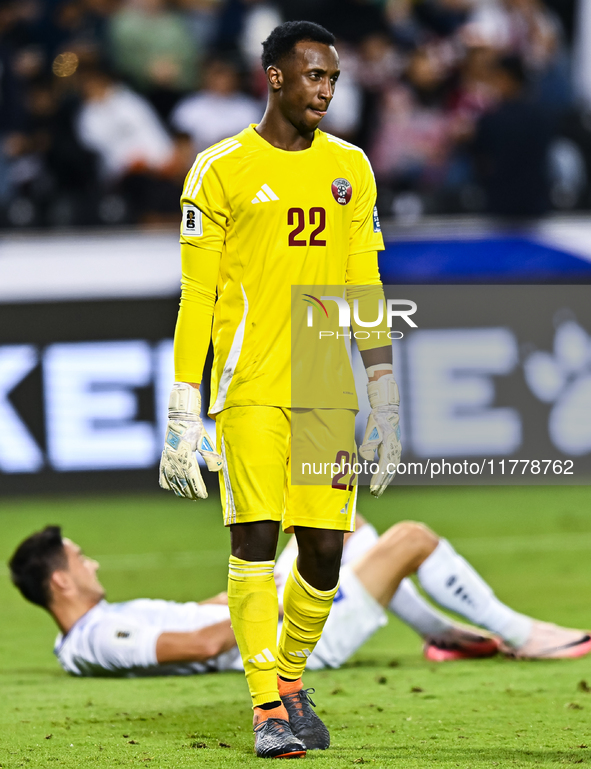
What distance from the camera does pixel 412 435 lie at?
30.1 ft

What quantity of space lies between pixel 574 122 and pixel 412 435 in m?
3.45

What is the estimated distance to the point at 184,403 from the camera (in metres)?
3.70

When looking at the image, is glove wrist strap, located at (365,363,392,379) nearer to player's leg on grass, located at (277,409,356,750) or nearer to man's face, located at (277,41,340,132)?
player's leg on grass, located at (277,409,356,750)

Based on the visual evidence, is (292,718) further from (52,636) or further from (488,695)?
(52,636)

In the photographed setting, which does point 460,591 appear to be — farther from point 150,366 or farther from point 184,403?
point 150,366

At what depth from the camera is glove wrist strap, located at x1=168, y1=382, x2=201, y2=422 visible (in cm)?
368

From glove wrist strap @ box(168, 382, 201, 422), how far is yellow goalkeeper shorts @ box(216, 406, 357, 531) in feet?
0.38

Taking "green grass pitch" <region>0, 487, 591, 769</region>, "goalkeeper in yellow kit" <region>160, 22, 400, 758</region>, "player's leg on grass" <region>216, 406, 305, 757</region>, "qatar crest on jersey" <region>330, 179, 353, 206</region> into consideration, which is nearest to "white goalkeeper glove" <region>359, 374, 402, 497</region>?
"goalkeeper in yellow kit" <region>160, 22, 400, 758</region>

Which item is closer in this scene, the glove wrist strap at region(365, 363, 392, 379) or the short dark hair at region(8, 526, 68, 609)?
the glove wrist strap at region(365, 363, 392, 379)

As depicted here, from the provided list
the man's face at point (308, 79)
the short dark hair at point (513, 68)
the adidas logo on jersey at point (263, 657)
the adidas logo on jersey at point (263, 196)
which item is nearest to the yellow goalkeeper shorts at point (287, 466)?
the adidas logo on jersey at point (263, 657)

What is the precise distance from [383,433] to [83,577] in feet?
5.52

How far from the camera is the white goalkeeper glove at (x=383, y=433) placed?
386 cm

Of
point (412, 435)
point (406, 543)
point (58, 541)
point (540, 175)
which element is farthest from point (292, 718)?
point (540, 175)

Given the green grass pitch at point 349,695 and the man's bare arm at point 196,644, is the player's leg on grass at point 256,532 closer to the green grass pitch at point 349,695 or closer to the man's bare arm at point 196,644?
the green grass pitch at point 349,695
